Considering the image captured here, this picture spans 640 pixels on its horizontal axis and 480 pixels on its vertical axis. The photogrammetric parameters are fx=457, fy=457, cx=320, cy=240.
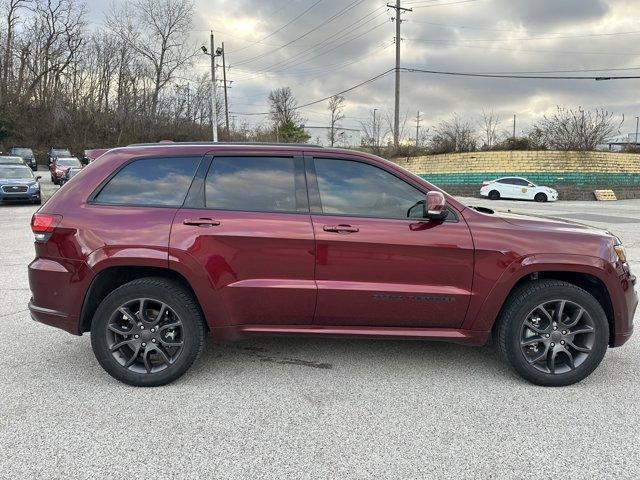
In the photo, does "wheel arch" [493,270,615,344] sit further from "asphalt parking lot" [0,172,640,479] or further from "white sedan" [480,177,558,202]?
"white sedan" [480,177,558,202]

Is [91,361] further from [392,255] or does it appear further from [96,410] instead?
[392,255]

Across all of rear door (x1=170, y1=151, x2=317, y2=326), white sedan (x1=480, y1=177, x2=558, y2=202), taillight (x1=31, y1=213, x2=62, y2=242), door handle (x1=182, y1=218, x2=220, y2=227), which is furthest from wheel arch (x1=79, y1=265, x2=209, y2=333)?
white sedan (x1=480, y1=177, x2=558, y2=202)

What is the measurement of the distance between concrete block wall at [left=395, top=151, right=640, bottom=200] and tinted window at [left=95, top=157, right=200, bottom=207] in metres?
28.8

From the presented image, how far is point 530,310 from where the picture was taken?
3365 mm

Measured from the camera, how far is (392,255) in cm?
331

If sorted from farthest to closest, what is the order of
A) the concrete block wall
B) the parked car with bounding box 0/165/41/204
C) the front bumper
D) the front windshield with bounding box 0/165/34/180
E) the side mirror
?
the concrete block wall
the front windshield with bounding box 0/165/34/180
the parked car with bounding box 0/165/41/204
the front bumper
the side mirror

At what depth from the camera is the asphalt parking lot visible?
98.7 inches

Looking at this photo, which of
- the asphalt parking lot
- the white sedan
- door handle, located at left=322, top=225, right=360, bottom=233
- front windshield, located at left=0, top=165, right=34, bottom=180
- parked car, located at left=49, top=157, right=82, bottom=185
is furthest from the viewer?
the white sedan

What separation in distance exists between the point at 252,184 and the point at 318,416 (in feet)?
5.65

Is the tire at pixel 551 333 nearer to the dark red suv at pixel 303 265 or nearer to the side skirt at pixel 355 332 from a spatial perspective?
the dark red suv at pixel 303 265

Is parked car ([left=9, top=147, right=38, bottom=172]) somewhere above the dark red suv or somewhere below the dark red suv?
above

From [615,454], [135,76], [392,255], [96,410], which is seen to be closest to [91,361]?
[96,410]

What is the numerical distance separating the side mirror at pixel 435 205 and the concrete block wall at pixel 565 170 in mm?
28068

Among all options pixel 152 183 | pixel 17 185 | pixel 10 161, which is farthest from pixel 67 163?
pixel 152 183
